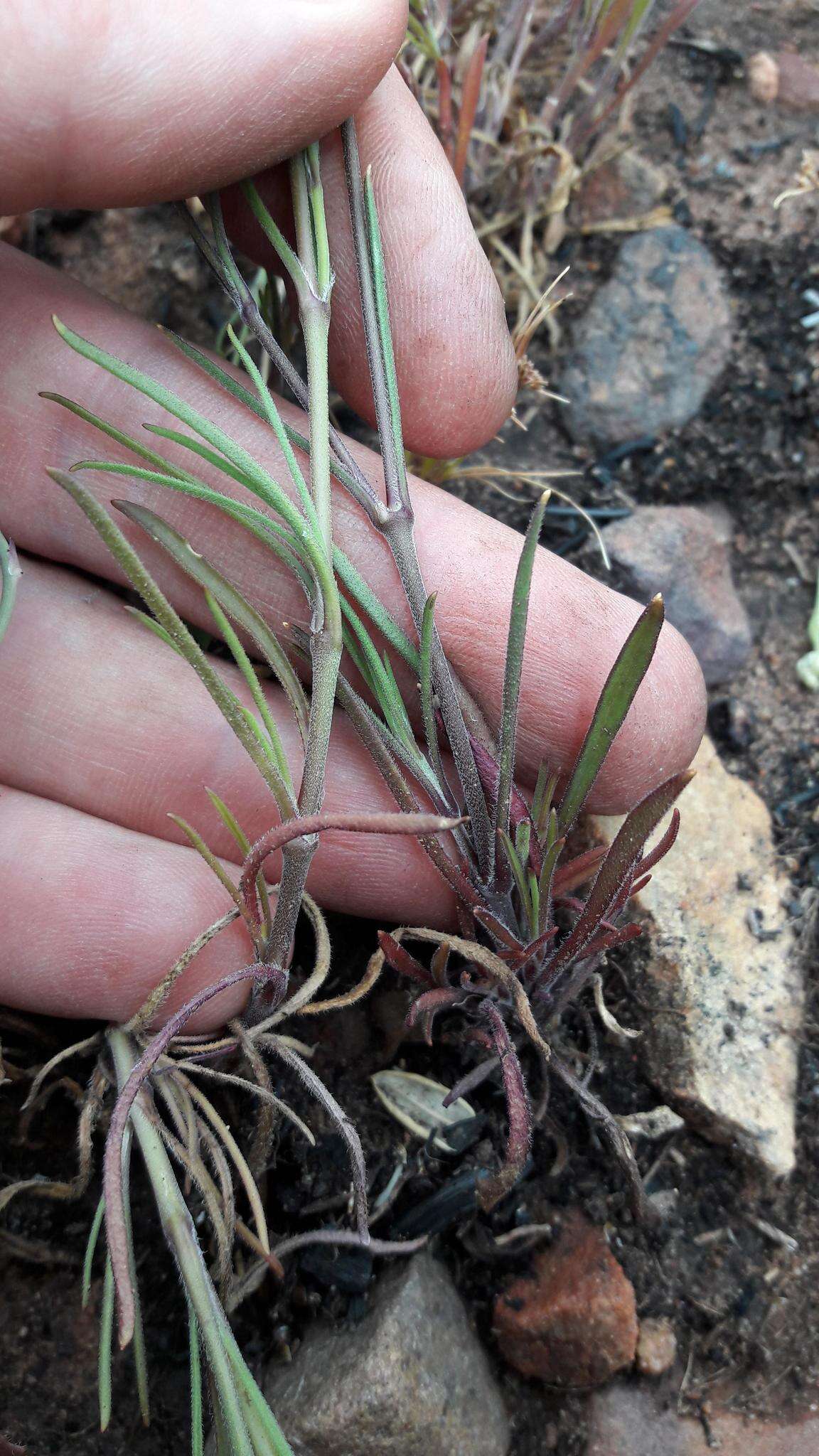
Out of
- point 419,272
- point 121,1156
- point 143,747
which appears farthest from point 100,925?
point 419,272

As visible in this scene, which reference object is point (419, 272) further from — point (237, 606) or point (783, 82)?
point (783, 82)

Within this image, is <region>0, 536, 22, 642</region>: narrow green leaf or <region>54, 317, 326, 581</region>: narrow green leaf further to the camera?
<region>0, 536, 22, 642</region>: narrow green leaf

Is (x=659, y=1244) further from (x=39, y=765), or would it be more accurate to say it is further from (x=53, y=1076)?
(x=39, y=765)

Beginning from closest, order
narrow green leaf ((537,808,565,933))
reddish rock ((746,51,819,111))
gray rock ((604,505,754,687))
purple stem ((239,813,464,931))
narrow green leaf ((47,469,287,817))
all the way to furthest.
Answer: purple stem ((239,813,464,931))
narrow green leaf ((47,469,287,817))
narrow green leaf ((537,808,565,933))
gray rock ((604,505,754,687))
reddish rock ((746,51,819,111))

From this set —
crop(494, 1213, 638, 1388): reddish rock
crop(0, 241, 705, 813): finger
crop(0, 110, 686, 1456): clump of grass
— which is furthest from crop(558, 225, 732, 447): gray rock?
crop(494, 1213, 638, 1388): reddish rock

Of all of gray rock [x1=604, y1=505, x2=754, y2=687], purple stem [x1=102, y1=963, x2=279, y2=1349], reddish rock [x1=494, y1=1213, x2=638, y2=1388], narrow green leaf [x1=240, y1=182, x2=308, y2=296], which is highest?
narrow green leaf [x1=240, y1=182, x2=308, y2=296]

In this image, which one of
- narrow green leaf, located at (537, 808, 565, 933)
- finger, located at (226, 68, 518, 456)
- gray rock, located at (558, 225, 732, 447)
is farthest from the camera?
gray rock, located at (558, 225, 732, 447)

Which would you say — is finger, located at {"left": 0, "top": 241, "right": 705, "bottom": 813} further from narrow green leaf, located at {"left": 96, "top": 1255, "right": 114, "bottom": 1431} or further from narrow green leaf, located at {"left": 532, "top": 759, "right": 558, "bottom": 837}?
narrow green leaf, located at {"left": 96, "top": 1255, "right": 114, "bottom": 1431}
